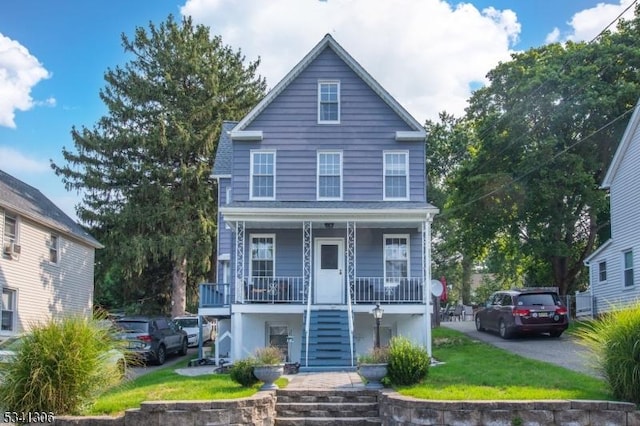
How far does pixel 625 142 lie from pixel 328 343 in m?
12.8

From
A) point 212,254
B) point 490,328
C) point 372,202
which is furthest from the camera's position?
point 212,254

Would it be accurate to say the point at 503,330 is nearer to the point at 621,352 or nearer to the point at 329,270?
the point at 329,270

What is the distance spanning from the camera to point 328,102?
21219 mm

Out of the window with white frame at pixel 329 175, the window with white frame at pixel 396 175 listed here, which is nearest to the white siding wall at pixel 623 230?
the window with white frame at pixel 396 175

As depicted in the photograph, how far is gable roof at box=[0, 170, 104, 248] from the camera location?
22766 mm

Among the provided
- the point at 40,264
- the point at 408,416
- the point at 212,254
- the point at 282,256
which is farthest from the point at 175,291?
the point at 408,416

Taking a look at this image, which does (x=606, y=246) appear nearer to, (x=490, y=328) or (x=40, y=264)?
(x=490, y=328)

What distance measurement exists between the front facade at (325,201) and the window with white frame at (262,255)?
0.10 feet

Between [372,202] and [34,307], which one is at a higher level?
[372,202]

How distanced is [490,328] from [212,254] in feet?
55.3

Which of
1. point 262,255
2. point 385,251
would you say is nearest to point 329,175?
point 385,251

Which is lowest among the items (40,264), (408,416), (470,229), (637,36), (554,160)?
(408,416)

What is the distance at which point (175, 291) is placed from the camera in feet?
109

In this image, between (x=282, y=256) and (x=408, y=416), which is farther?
(x=282, y=256)
